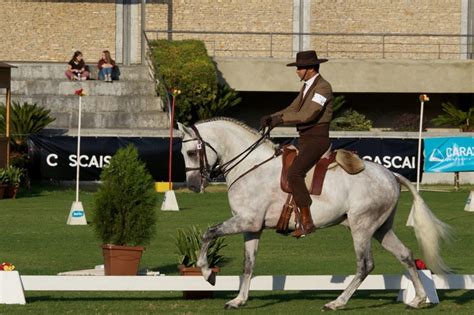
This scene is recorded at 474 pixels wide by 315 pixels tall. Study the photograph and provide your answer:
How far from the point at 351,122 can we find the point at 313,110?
3251 cm

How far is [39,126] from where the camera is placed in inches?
1491

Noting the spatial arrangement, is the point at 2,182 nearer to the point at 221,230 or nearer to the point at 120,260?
the point at 120,260

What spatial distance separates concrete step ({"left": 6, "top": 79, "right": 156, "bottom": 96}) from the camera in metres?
43.7

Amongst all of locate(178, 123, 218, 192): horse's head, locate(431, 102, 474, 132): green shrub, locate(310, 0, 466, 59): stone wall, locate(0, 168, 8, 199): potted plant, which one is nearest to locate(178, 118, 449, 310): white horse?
locate(178, 123, 218, 192): horse's head

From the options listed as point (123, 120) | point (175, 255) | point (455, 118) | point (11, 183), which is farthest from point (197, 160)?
point (455, 118)

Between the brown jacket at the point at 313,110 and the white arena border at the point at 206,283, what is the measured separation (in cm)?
179

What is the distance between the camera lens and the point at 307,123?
14.5 metres

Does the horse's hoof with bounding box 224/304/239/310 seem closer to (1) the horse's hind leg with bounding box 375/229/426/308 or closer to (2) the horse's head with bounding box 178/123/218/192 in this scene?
(2) the horse's head with bounding box 178/123/218/192

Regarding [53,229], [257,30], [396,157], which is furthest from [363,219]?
[257,30]

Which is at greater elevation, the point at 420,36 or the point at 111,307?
the point at 420,36

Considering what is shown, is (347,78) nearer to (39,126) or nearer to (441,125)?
(441,125)

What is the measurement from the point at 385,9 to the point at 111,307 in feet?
128

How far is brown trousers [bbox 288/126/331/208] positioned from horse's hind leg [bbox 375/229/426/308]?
119 centimetres

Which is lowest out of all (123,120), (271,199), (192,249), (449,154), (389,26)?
(192,249)
